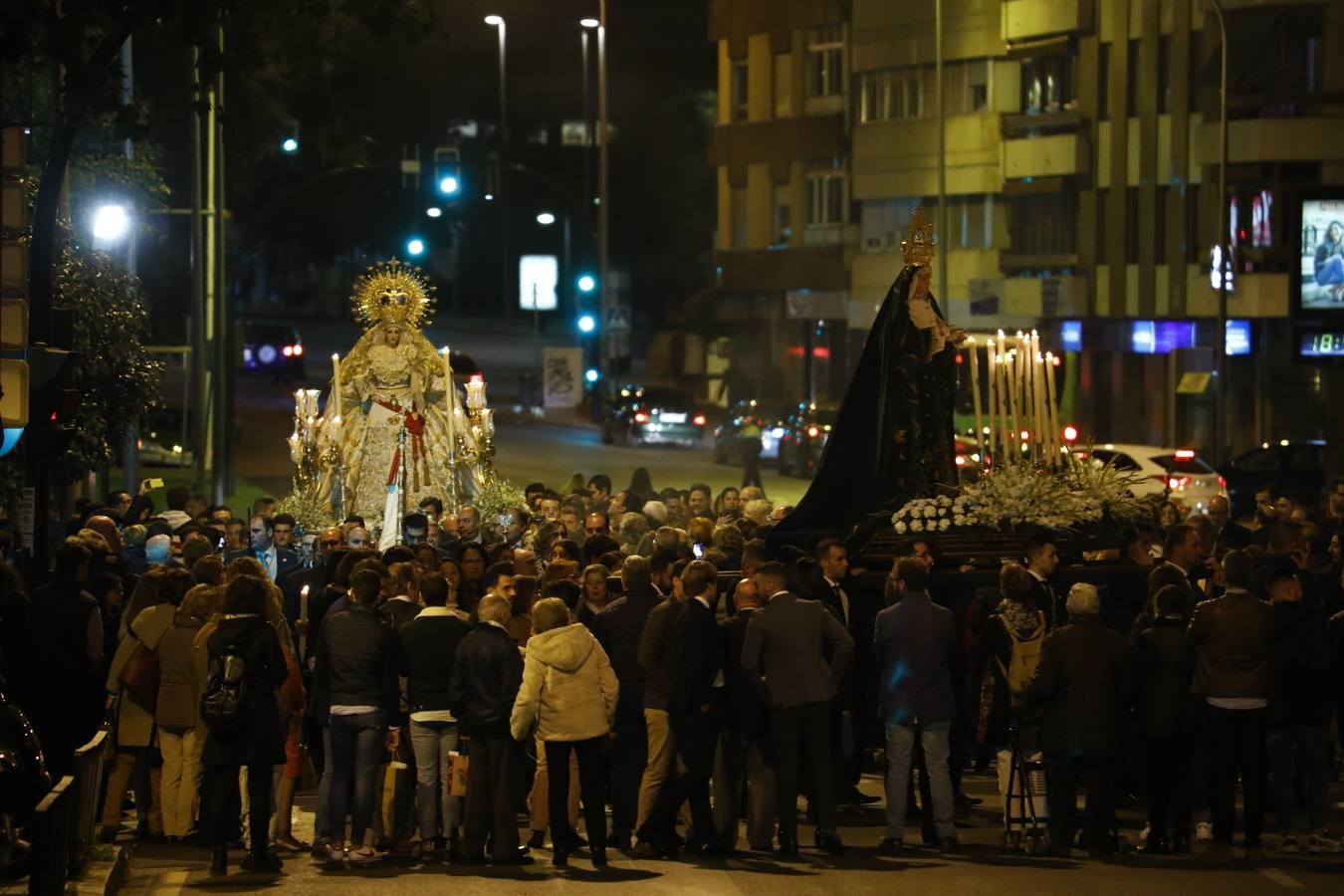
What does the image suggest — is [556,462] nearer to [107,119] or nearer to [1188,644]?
[107,119]

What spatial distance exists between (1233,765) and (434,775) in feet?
14.6

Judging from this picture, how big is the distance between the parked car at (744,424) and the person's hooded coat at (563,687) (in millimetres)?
33697

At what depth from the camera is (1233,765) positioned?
43.2 ft

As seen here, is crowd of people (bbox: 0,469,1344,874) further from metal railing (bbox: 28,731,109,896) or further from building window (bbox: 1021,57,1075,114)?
building window (bbox: 1021,57,1075,114)

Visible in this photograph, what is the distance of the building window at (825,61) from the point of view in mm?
65750

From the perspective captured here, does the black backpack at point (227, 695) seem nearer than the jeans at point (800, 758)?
Yes

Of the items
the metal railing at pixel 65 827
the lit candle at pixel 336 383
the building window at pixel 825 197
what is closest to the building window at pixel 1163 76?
the building window at pixel 825 197

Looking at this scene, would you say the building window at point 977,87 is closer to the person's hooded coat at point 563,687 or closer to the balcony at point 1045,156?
the balcony at point 1045,156

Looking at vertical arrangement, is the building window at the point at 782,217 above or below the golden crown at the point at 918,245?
above

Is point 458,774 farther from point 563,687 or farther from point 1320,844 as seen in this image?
point 1320,844

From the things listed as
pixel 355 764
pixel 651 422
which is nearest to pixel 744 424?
pixel 651 422

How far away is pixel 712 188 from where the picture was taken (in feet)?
310

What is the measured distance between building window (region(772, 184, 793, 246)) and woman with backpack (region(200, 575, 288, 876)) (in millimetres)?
56237

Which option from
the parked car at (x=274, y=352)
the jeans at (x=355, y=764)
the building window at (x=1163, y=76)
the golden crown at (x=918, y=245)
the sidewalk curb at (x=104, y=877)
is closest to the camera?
the sidewalk curb at (x=104, y=877)
